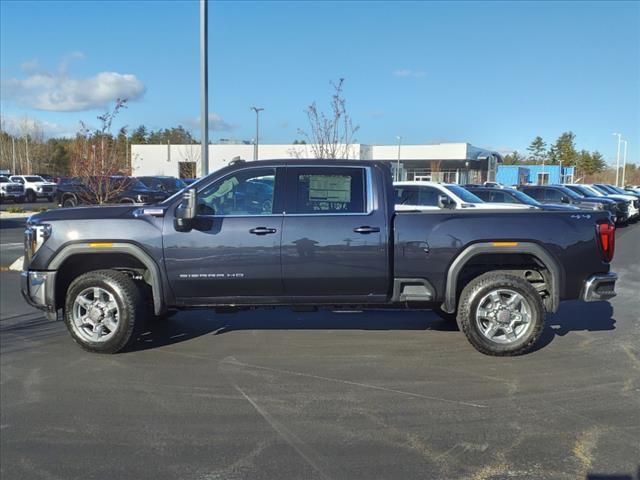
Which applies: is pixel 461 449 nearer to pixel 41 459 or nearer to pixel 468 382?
pixel 468 382

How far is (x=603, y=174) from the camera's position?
10181 cm

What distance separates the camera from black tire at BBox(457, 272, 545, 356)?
5.81 m

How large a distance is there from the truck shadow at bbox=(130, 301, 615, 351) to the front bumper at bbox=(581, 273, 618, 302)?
915 millimetres

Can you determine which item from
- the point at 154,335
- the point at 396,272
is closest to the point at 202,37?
the point at 154,335

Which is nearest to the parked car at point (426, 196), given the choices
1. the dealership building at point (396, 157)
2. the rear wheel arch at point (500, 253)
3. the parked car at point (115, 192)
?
the rear wheel arch at point (500, 253)

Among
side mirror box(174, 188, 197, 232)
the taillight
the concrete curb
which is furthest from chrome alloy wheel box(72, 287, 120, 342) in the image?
the concrete curb

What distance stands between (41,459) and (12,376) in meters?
1.91

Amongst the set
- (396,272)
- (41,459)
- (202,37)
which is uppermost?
(202,37)

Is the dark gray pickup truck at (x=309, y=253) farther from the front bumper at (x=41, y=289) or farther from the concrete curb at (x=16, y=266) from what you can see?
the concrete curb at (x=16, y=266)

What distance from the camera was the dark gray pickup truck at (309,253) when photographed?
5738mm

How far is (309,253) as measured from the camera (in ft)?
18.8

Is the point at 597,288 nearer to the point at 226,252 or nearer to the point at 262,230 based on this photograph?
the point at 262,230

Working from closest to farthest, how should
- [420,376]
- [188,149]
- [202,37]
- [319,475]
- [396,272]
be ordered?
[319,475], [420,376], [396,272], [202,37], [188,149]

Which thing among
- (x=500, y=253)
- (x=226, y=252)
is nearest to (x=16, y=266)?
(x=226, y=252)
